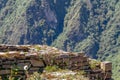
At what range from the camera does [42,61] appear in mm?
16359

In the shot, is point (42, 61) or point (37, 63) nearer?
point (37, 63)

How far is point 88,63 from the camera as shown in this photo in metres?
18.0

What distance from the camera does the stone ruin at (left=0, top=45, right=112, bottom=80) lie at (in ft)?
51.0

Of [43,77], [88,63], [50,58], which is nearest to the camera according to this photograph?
[43,77]

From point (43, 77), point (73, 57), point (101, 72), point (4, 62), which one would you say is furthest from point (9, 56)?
point (101, 72)

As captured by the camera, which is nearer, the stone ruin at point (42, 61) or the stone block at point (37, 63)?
the stone ruin at point (42, 61)

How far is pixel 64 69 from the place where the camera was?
55.1ft

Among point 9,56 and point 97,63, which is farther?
point 97,63

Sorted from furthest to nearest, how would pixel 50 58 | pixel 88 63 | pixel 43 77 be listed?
pixel 88 63 < pixel 50 58 < pixel 43 77

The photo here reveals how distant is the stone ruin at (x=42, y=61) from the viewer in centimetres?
1555

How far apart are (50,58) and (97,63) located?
9.03 ft

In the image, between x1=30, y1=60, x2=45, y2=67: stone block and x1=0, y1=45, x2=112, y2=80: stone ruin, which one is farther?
x1=30, y1=60, x2=45, y2=67: stone block

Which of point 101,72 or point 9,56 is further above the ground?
point 9,56

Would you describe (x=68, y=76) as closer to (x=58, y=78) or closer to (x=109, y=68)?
(x=58, y=78)
